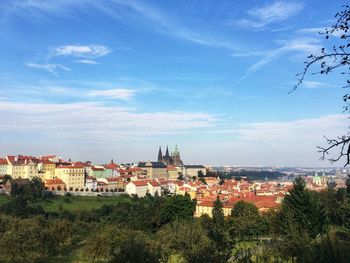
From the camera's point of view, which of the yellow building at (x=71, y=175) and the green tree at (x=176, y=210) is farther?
the yellow building at (x=71, y=175)

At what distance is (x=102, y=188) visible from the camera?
4193 inches

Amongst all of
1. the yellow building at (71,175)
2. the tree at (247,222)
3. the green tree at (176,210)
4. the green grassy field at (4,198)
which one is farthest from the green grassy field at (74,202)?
the tree at (247,222)

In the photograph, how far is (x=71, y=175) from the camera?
106 metres

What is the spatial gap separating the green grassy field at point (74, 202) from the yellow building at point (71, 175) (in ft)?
44.3

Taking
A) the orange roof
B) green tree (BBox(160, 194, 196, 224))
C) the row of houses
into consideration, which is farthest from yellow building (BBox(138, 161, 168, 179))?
green tree (BBox(160, 194, 196, 224))

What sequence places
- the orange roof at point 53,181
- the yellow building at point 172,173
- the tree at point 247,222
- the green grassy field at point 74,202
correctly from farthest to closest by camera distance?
1. the yellow building at point 172,173
2. the orange roof at point 53,181
3. the green grassy field at point 74,202
4. the tree at point 247,222

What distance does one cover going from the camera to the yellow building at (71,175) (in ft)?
347

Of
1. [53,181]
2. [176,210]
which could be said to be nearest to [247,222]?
[176,210]

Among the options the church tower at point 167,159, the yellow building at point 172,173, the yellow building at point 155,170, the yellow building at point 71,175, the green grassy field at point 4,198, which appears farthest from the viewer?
the church tower at point 167,159

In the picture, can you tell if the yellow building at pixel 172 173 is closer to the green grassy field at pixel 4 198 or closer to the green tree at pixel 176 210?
the green grassy field at pixel 4 198

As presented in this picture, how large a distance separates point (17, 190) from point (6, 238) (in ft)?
223

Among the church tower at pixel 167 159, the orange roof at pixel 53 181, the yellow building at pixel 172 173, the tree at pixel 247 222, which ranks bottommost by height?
the tree at pixel 247 222

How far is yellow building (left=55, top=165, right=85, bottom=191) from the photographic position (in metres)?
106

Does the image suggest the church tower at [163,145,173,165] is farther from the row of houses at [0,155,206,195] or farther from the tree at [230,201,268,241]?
the tree at [230,201,268,241]
